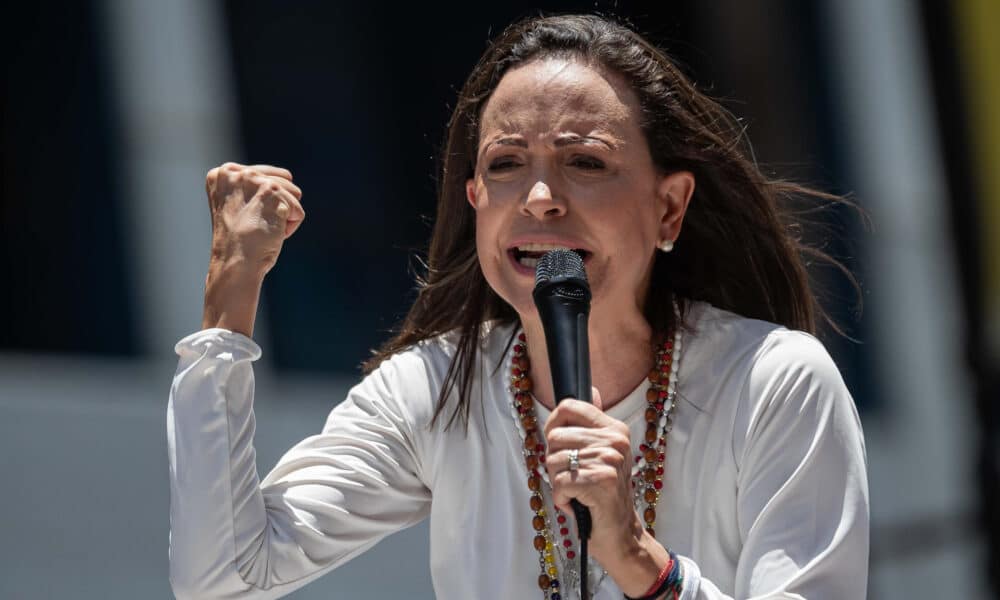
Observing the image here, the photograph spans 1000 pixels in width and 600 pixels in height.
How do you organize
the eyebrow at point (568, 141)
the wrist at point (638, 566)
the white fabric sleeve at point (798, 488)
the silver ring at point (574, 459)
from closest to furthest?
1. the silver ring at point (574, 459)
2. the wrist at point (638, 566)
3. the white fabric sleeve at point (798, 488)
4. the eyebrow at point (568, 141)

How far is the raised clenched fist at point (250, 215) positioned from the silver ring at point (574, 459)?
0.70 m

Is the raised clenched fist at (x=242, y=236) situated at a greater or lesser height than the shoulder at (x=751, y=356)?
greater

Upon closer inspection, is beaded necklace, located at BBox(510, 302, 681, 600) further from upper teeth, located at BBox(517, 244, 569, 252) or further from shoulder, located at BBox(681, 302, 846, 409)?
upper teeth, located at BBox(517, 244, 569, 252)

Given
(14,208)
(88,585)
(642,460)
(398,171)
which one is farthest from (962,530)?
(642,460)

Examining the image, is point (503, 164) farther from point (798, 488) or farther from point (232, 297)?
point (798, 488)

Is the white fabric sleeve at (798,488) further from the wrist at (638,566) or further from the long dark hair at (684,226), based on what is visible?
the long dark hair at (684,226)

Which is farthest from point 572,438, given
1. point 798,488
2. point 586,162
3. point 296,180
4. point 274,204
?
point 296,180

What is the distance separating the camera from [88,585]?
260 inches

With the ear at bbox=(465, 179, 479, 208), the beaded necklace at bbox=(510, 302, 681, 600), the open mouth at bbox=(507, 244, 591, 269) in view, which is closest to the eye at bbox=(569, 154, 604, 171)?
the open mouth at bbox=(507, 244, 591, 269)

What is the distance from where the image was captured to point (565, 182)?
2.63 metres

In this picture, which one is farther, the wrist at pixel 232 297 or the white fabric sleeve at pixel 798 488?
the wrist at pixel 232 297

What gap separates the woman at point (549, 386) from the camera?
8.35 ft

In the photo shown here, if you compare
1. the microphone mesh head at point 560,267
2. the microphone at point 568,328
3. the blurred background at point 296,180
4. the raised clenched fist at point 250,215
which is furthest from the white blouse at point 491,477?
the blurred background at point 296,180

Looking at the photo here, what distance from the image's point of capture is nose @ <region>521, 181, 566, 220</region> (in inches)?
102
